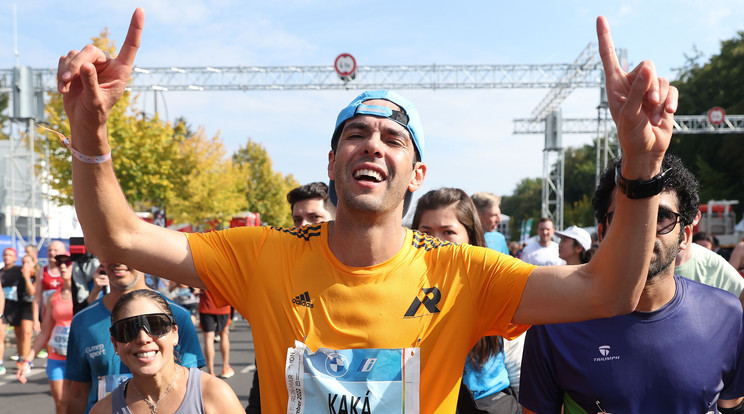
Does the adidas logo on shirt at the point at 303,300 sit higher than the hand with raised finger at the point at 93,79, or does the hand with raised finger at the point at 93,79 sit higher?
the hand with raised finger at the point at 93,79

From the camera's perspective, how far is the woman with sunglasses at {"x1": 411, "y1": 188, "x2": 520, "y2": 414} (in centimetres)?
314

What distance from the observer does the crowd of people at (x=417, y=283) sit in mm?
1839

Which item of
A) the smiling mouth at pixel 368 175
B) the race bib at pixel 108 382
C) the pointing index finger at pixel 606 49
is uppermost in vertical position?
the pointing index finger at pixel 606 49

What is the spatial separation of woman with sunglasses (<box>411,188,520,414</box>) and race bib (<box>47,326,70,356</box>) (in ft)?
11.5

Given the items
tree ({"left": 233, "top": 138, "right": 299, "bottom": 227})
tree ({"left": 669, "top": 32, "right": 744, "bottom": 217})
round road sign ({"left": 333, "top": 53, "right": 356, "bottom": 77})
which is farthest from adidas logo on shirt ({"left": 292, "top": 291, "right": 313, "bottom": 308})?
tree ({"left": 233, "top": 138, "right": 299, "bottom": 227})

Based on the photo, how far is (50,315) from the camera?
22.4 feet

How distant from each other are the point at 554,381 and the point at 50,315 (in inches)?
233

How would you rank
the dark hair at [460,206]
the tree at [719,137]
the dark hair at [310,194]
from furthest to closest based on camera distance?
the tree at [719,137] < the dark hair at [310,194] < the dark hair at [460,206]

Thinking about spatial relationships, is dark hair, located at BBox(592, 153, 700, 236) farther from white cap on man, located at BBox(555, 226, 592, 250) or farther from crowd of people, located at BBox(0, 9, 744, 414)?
white cap on man, located at BBox(555, 226, 592, 250)

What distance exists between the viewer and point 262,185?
52406 mm

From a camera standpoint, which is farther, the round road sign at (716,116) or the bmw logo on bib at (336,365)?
the round road sign at (716,116)

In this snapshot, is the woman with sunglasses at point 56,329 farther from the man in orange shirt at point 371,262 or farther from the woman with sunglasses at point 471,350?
the man in orange shirt at point 371,262

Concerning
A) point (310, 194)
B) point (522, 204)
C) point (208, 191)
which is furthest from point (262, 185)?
point (522, 204)

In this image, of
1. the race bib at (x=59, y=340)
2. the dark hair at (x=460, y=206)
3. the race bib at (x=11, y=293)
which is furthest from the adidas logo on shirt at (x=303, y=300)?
the race bib at (x=11, y=293)
